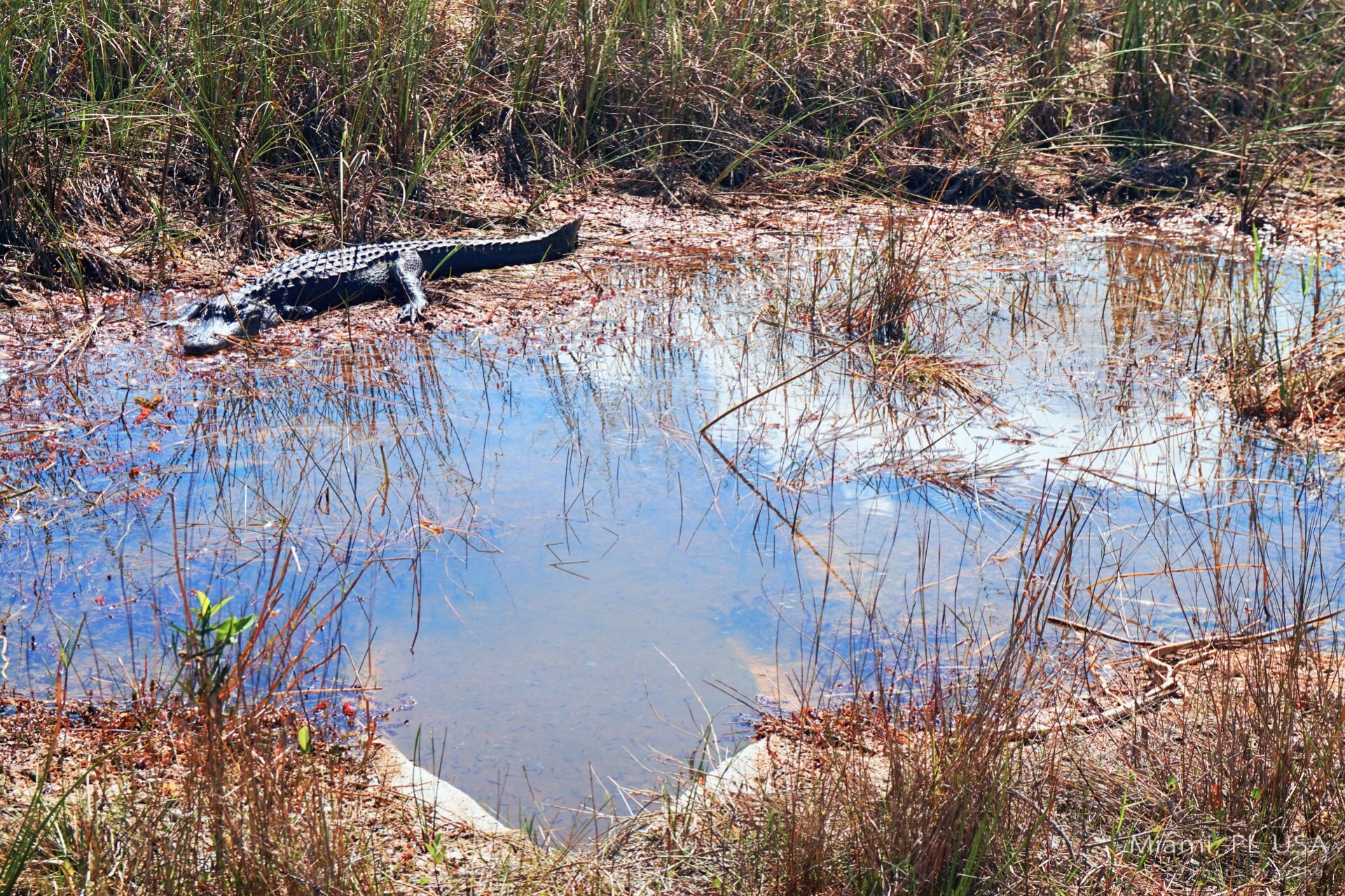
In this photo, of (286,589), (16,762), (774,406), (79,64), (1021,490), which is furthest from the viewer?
(79,64)

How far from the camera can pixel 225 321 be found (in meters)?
4.91

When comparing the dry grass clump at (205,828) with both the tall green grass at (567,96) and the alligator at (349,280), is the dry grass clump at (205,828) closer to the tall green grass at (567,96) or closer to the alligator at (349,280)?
the alligator at (349,280)

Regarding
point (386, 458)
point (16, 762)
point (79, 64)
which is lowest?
point (16, 762)

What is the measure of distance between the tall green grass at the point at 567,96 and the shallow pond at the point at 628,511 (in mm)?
1514

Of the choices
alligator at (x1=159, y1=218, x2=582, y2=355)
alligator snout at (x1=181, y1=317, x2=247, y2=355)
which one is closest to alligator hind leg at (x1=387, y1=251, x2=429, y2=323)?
alligator at (x1=159, y1=218, x2=582, y2=355)

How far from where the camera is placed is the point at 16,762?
2.18m

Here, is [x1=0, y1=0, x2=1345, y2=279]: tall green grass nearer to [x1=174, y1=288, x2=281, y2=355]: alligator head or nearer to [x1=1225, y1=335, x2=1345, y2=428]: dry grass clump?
[x1=174, y1=288, x2=281, y2=355]: alligator head

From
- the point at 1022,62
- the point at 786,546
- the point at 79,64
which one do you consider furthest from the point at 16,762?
the point at 1022,62

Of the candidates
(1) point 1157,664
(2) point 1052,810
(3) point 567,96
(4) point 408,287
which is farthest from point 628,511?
(3) point 567,96

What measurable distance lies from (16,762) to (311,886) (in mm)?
909

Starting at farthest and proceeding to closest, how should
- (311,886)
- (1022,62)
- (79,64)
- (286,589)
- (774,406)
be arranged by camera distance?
(1022,62)
(79,64)
(774,406)
(286,589)
(311,886)

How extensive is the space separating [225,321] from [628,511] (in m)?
2.48

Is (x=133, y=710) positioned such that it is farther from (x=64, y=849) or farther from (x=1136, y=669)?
(x=1136, y=669)

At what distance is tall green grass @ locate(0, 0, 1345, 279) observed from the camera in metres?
5.69
